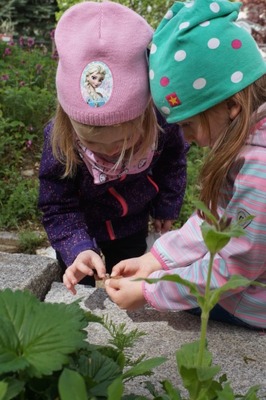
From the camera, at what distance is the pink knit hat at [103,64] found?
1.95 meters

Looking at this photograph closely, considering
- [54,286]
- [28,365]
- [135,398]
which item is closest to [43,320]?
[28,365]

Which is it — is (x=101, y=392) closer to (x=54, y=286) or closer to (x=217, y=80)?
(x=217, y=80)

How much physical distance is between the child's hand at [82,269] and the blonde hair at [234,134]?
447mm

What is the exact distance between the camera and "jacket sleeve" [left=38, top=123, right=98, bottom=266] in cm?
248

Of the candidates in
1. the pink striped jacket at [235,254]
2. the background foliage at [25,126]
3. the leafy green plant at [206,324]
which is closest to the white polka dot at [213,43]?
the pink striped jacket at [235,254]

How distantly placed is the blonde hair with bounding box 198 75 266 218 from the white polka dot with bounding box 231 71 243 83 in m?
0.04

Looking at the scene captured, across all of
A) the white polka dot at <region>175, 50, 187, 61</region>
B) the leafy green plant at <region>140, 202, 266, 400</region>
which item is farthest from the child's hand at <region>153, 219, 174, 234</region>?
the leafy green plant at <region>140, 202, 266, 400</region>

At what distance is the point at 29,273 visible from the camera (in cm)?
211

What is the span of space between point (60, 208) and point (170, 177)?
0.54 m

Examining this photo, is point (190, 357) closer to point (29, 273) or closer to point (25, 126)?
point (29, 273)

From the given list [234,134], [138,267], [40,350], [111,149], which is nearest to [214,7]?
[234,134]

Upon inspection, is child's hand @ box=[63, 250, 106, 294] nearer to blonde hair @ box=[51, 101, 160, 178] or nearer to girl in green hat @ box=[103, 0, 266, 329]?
girl in green hat @ box=[103, 0, 266, 329]

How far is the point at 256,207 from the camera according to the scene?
1785 millimetres

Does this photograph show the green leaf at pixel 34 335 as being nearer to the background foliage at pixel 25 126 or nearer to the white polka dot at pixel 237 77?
the white polka dot at pixel 237 77
